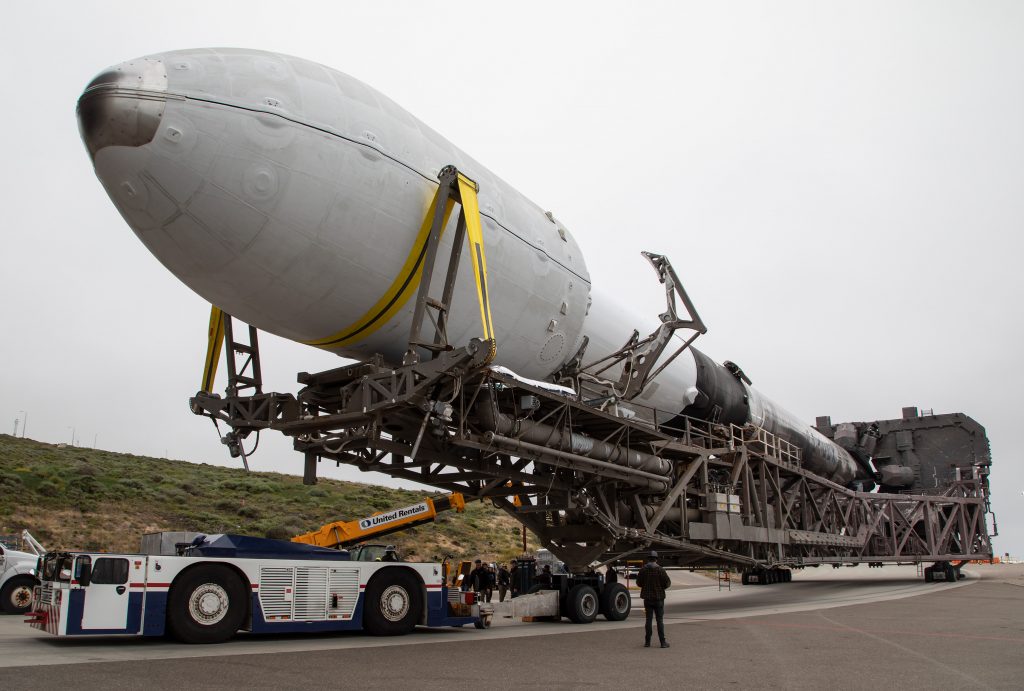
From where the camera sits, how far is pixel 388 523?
12.7 metres

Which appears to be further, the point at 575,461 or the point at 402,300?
the point at 575,461

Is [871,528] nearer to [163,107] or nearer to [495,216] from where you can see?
[495,216]

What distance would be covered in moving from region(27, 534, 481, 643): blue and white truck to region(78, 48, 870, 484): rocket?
2.64 m

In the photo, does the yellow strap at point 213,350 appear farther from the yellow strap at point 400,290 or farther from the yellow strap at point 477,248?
the yellow strap at point 477,248

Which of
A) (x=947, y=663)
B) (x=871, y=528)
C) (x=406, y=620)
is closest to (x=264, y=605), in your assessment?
(x=406, y=620)

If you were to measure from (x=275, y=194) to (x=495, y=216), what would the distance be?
2821 millimetres

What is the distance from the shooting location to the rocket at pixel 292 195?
7012 millimetres

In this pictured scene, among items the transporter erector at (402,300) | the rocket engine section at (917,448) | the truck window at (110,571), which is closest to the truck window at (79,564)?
the truck window at (110,571)

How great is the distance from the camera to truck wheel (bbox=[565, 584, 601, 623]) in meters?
12.2

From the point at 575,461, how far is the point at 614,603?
3557 millimetres

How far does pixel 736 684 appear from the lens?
6.42m

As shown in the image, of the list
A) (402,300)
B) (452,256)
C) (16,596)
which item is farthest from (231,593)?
(16,596)

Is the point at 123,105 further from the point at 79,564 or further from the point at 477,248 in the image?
the point at 79,564

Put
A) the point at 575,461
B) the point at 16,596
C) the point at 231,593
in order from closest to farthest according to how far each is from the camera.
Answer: the point at 231,593
the point at 575,461
the point at 16,596
